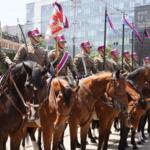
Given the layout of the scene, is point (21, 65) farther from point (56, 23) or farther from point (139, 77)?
point (139, 77)

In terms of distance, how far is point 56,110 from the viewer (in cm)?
837

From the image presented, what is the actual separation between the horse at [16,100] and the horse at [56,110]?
1110 mm

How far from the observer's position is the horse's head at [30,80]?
6758 millimetres

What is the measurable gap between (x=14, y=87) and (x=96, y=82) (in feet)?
8.22

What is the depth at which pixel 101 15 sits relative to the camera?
78375mm

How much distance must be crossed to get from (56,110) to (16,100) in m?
1.33

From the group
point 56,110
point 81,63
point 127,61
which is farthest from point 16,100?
point 127,61

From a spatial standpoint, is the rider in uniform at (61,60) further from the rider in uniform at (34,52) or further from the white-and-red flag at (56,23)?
the rider in uniform at (34,52)

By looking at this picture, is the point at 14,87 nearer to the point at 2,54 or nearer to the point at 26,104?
the point at 26,104

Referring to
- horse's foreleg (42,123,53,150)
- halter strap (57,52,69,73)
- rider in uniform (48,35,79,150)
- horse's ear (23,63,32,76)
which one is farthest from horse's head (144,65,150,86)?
horse's ear (23,63,32,76)

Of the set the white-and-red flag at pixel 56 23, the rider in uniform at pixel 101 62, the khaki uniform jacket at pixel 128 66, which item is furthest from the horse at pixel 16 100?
the khaki uniform jacket at pixel 128 66

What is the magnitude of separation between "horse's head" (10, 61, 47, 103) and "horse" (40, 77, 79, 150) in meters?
1.35

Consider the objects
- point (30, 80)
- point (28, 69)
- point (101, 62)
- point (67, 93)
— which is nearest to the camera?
point (30, 80)

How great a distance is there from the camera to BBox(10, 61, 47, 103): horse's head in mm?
6758
